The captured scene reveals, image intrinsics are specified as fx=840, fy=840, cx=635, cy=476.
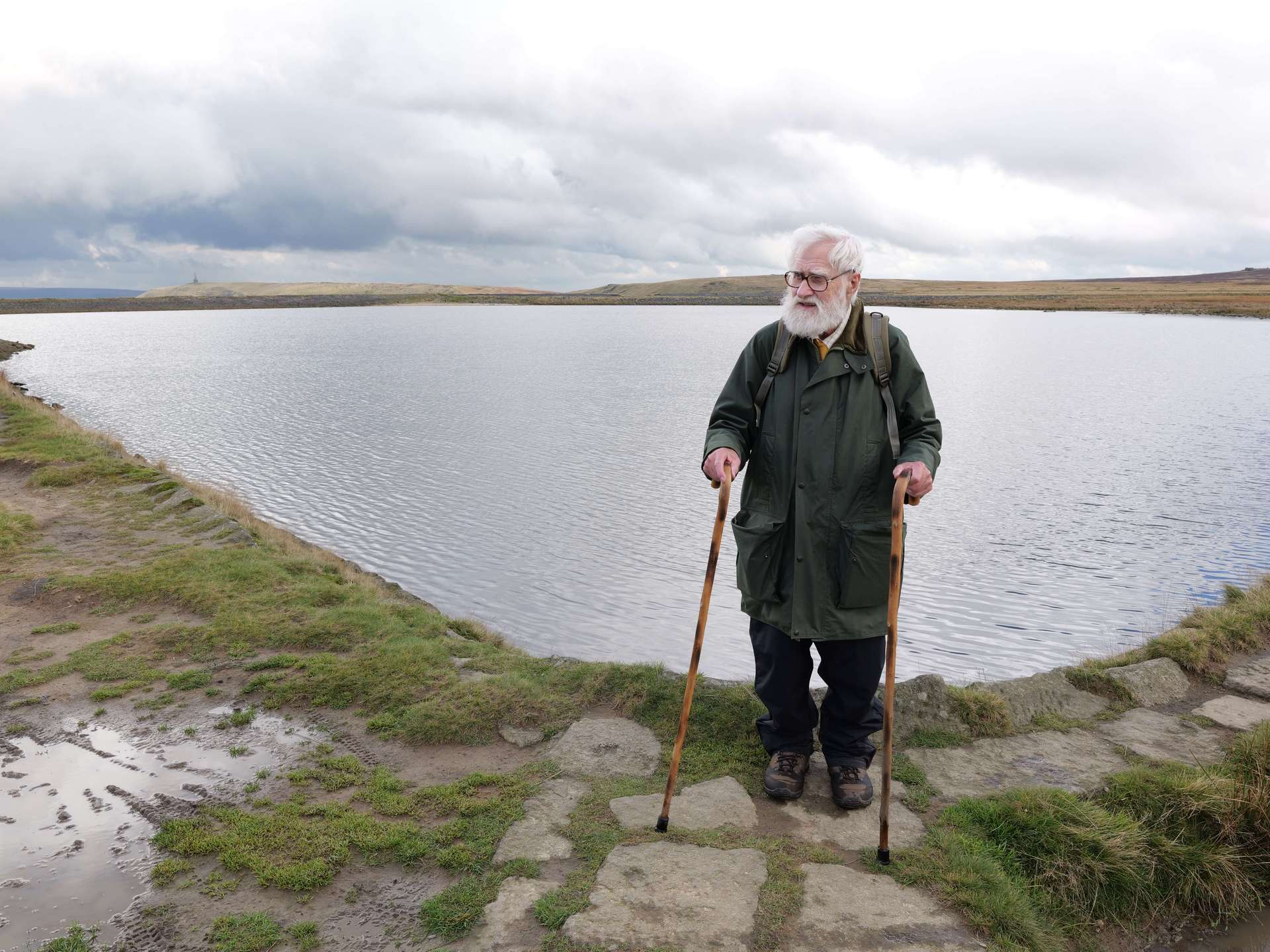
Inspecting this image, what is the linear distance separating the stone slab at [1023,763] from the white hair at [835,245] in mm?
2889

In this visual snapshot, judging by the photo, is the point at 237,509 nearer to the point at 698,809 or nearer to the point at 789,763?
the point at 698,809

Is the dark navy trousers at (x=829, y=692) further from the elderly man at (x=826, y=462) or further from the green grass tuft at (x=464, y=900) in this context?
the green grass tuft at (x=464, y=900)

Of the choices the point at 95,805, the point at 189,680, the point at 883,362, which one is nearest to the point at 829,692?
the point at 883,362

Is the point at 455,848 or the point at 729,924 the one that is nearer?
the point at 729,924

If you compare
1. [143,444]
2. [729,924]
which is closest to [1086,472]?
[729,924]

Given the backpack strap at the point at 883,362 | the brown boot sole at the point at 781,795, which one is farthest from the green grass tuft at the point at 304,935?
the backpack strap at the point at 883,362

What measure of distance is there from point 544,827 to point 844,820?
1.55 metres

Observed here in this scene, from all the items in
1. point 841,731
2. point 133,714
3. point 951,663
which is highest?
point 841,731

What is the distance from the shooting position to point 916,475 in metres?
4.15

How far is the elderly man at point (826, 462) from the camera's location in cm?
430

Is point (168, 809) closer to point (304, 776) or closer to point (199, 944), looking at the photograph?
point (304, 776)

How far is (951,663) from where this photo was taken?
32.4ft

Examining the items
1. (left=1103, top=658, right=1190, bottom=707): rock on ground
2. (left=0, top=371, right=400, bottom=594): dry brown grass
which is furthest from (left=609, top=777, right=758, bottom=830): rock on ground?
(left=0, top=371, right=400, bottom=594): dry brown grass

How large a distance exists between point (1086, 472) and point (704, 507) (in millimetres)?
9520
